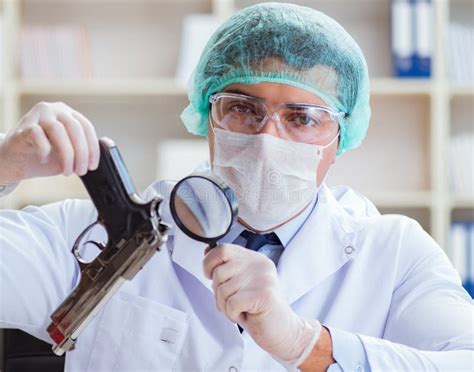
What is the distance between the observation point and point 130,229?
3.59 ft

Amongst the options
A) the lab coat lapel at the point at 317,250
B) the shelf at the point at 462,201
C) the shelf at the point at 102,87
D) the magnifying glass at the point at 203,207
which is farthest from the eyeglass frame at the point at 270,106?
the shelf at the point at 462,201

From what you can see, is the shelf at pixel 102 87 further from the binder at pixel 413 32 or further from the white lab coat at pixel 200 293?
the white lab coat at pixel 200 293

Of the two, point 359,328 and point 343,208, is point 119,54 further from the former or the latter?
point 359,328

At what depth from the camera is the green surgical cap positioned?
4.94 feet

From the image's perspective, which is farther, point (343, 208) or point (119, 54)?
point (119, 54)

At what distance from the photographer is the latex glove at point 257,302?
1148 mm

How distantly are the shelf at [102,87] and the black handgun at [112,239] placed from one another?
7.65ft

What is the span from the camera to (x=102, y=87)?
344 centimetres

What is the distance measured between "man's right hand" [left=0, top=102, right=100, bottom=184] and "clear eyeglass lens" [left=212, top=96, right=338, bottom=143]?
1.25 feet

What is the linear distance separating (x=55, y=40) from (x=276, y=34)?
2.11 metres

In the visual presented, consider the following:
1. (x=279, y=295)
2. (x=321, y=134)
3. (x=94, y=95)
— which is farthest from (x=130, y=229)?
(x=94, y=95)

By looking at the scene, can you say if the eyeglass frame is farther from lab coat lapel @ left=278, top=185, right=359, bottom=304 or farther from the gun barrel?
the gun barrel

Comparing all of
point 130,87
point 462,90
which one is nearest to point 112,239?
point 130,87

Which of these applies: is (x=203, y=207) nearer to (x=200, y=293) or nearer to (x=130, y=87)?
(x=200, y=293)
